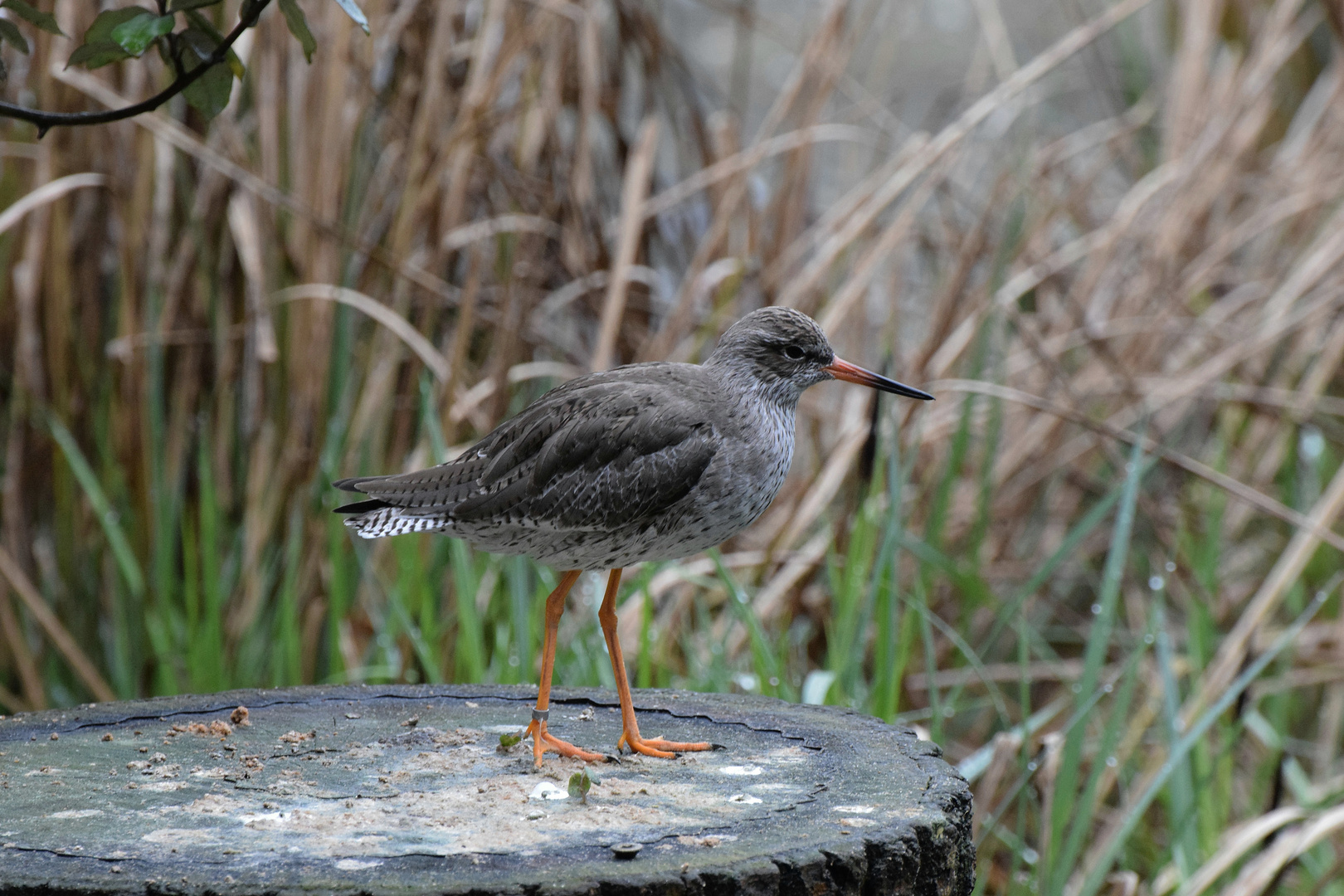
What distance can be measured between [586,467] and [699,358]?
2706 mm

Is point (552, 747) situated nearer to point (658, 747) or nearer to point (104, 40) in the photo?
point (658, 747)

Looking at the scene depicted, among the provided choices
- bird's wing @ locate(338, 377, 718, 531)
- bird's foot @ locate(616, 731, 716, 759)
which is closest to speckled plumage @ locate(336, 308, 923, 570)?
bird's wing @ locate(338, 377, 718, 531)

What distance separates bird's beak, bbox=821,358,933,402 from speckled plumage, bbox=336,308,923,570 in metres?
0.02

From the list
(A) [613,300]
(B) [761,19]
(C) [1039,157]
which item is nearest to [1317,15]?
(C) [1039,157]

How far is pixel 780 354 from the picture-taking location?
11.1 feet

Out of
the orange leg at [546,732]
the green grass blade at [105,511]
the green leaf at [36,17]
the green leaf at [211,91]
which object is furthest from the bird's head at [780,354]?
the green grass blade at [105,511]

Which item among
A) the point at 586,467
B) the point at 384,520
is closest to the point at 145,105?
the point at 384,520

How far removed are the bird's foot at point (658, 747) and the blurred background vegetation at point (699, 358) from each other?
929 mm

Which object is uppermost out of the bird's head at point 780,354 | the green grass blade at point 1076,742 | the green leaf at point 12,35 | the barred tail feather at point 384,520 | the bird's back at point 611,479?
the green leaf at point 12,35

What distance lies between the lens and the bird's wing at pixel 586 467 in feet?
10.1

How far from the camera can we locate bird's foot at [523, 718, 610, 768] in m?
2.89

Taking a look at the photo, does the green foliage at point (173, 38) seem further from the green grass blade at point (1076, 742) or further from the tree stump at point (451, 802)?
the green grass blade at point (1076, 742)

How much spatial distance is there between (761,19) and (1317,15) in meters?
3.27

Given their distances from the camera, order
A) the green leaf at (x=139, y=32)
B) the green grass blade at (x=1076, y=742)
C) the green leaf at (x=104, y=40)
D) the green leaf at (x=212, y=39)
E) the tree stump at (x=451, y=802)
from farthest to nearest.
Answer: the green grass blade at (x=1076, y=742) → the green leaf at (x=212, y=39) → the green leaf at (x=104, y=40) → the green leaf at (x=139, y=32) → the tree stump at (x=451, y=802)
